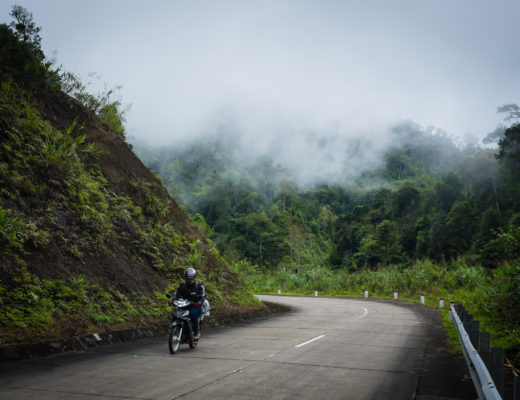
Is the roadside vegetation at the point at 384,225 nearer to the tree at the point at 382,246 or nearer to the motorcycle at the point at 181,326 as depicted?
the tree at the point at 382,246

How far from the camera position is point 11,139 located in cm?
1259

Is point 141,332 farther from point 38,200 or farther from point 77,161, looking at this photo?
point 77,161

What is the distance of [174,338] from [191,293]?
108 centimetres

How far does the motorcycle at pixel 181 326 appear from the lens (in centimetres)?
879

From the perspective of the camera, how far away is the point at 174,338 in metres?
8.79

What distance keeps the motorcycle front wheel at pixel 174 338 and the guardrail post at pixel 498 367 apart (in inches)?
230

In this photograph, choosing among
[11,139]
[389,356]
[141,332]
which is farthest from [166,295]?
[389,356]

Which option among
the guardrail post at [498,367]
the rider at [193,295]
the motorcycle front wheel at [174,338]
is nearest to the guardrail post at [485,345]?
the guardrail post at [498,367]

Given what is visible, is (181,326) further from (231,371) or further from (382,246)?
(382,246)

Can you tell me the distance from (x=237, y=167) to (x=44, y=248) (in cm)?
14345

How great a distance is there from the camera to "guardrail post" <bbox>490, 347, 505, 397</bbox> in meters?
4.48

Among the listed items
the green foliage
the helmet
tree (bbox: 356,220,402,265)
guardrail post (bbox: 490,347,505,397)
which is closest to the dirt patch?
the helmet

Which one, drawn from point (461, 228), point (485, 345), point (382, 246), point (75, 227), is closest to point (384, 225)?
point (382, 246)

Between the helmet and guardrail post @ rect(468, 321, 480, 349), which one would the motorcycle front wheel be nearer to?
the helmet
